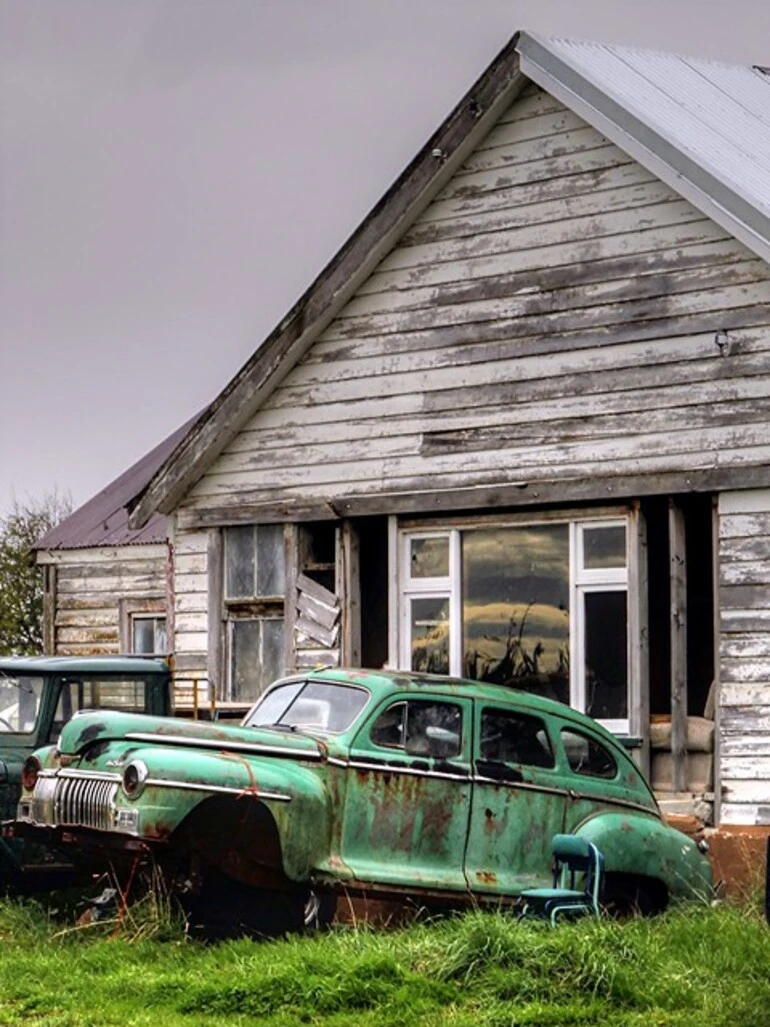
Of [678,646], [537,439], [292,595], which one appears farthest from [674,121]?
[292,595]

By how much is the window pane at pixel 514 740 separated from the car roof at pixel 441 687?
0.32ft

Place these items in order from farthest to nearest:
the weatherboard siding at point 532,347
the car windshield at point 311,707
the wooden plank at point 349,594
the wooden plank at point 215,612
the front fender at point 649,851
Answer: the wooden plank at point 215,612, the wooden plank at point 349,594, the weatherboard siding at point 532,347, the front fender at point 649,851, the car windshield at point 311,707

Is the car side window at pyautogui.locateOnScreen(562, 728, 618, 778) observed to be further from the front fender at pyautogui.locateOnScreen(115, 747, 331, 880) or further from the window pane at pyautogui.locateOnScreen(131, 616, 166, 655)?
the window pane at pyautogui.locateOnScreen(131, 616, 166, 655)

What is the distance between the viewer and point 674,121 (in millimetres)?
16562

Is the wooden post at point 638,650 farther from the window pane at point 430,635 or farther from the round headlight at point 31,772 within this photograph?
the round headlight at point 31,772

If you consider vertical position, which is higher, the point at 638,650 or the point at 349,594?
the point at 349,594

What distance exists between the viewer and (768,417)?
1499 cm

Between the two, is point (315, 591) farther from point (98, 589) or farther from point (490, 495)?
point (98, 589)

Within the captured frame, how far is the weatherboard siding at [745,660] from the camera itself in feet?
48.9

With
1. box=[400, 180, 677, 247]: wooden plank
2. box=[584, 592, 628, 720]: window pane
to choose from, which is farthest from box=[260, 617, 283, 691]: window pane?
box=[584, 592, 628, 720]: window pane

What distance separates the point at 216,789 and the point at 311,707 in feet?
4.69

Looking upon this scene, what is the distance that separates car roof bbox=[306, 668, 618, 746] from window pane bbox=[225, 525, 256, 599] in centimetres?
520

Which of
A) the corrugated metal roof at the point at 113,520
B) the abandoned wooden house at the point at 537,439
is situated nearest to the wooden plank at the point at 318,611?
the abandoned wooden house at the point at 537,439

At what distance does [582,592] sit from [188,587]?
4.34 m
